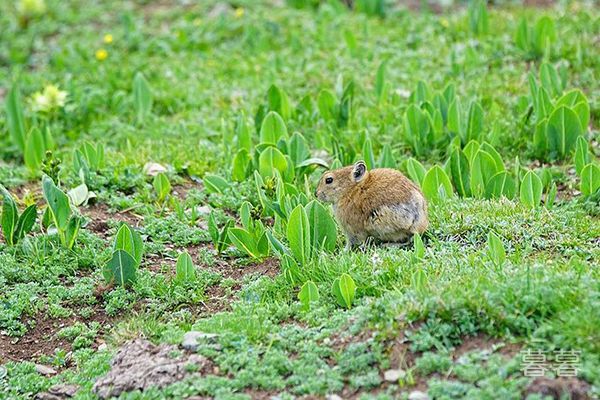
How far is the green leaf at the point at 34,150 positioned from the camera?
8734 mm

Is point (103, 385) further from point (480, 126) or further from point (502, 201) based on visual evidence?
point (480, 126)

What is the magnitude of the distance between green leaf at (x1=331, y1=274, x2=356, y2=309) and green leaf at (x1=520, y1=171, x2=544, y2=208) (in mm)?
1820

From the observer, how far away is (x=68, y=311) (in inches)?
254

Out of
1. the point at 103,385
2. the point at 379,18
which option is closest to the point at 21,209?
the point at 103,385

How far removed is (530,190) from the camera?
23.1 ft

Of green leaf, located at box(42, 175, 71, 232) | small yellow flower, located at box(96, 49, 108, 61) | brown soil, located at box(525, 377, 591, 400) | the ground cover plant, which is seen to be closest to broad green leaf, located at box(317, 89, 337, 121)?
→ the ground cover plant

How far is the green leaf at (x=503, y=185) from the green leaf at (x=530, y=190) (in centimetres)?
23

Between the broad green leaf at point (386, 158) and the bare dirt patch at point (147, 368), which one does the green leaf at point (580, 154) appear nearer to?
the broad green leaf at point (386, 158)

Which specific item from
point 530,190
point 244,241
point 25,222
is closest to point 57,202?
point 25,222

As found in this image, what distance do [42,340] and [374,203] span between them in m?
2.35

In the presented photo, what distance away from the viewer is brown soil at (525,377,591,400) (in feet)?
15.3

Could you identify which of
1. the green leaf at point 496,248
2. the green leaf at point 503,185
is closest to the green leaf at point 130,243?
the green leaf at point 496,248

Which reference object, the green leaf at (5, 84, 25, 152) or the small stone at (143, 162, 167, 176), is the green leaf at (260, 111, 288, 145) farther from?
the green leaf at (5, 84, 25, 152)

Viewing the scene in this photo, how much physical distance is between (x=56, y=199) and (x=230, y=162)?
1969 millimetres
